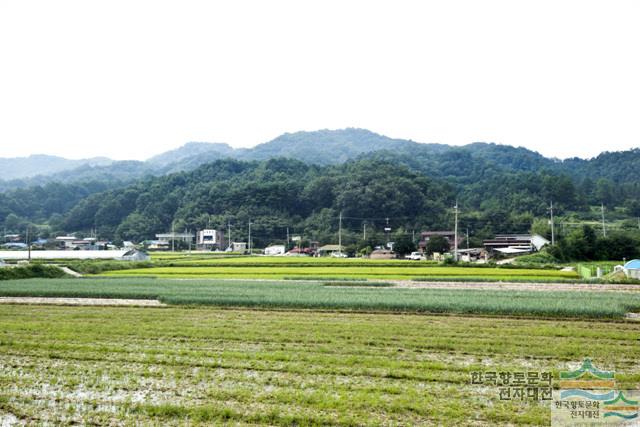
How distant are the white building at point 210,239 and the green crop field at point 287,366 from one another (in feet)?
269

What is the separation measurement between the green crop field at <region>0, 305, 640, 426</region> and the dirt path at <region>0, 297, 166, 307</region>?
15.5 feet

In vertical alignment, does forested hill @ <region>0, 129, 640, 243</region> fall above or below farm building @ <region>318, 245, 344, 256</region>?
above

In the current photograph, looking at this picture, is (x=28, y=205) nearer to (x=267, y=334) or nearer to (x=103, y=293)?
(x=103, y=293)

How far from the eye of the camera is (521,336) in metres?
14.2

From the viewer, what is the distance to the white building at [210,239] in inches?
3917

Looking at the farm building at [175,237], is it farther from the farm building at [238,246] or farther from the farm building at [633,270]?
the farm building at [633,270]

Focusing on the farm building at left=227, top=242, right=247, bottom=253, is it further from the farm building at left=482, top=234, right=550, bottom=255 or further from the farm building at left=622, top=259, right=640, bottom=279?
the farm building at left=622, top=259, right=640, bottom=279

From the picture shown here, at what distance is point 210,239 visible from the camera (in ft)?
327

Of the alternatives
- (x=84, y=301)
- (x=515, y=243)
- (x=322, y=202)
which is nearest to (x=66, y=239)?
(x=322, y=202)

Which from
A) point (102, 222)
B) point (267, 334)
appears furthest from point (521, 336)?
point (102, 222)

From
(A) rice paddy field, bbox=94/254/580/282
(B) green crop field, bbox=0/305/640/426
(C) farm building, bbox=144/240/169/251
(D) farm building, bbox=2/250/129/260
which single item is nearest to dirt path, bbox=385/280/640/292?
(A) rice paddy field, bbox=94/254/580/282

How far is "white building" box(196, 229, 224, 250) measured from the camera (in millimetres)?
99500

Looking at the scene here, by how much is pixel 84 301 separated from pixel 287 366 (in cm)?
1677

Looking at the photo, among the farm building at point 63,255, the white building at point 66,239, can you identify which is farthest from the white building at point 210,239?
the farm building at point 63,255
